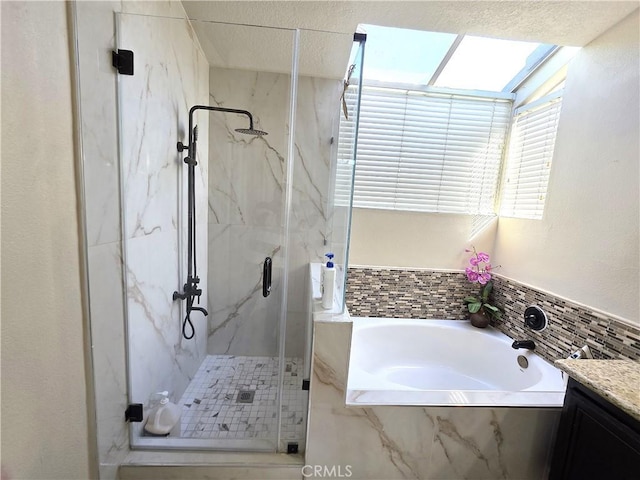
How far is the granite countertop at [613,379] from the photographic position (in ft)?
2.76

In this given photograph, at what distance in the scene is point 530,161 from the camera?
6.30ft

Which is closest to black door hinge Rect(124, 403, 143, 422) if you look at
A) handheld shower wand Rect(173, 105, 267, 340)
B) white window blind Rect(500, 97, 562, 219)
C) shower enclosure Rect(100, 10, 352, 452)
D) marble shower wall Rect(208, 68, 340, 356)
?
shower enclosure Rect(100, 10, 352, 452)

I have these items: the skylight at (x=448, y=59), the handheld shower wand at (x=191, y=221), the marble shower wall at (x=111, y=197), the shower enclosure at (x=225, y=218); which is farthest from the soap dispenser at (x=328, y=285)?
the skylight at (x=448, y=59)

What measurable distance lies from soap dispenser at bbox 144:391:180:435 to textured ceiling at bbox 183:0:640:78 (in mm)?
2124

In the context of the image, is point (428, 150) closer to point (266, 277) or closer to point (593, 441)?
point (266, 277)

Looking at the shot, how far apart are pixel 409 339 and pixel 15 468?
2.11 meters

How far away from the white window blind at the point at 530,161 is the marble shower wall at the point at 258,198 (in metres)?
1.48

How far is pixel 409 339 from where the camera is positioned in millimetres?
2107

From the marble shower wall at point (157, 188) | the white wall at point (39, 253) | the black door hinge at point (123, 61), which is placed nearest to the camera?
the white wall at point (39, 253)

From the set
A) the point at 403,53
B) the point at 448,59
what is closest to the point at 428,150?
the point at 448,59

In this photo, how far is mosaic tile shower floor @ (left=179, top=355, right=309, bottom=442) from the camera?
1.38 meters

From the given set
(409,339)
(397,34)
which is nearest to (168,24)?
(397,34)

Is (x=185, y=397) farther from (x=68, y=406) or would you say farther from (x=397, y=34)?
(x=397, y=34)

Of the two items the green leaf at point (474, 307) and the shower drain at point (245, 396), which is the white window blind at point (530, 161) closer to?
the green leaf at point (474, 307)
